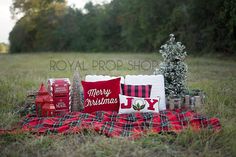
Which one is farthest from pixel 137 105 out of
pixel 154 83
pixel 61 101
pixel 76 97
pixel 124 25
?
pixel 124 25

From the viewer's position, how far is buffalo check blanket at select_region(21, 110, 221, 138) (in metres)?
3.52

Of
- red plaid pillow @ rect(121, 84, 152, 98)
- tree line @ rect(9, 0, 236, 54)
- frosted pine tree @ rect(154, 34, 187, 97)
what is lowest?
red plaid pillow @ rect(121, 84, 152, 98)

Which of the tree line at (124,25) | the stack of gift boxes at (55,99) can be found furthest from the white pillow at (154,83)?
the tree line at (124,25)

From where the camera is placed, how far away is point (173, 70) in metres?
4.86

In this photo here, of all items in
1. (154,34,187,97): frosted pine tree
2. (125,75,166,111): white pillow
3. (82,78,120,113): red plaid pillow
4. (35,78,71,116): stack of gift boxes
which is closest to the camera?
(35,78,71,116): stack of gift boxes

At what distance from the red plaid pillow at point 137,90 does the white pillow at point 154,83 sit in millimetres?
72

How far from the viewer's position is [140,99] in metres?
4.27

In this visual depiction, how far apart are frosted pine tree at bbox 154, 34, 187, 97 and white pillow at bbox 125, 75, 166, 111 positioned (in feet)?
0.83

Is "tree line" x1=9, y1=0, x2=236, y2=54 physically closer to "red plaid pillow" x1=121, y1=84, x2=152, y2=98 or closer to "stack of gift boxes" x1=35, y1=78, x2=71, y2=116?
"red plaid pillow" x1=121, y1=84, x2=152, y2=98

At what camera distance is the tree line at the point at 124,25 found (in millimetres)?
15016

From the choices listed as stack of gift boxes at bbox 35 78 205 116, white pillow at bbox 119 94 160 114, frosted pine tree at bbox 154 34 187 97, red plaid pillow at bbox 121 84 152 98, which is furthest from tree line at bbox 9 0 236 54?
white pillow at bbox 119 94 160 114

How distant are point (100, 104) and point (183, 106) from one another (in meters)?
1.21

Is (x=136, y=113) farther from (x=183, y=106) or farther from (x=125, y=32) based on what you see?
(x=125, y=32)

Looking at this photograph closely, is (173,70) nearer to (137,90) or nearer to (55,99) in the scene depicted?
(137,90)
